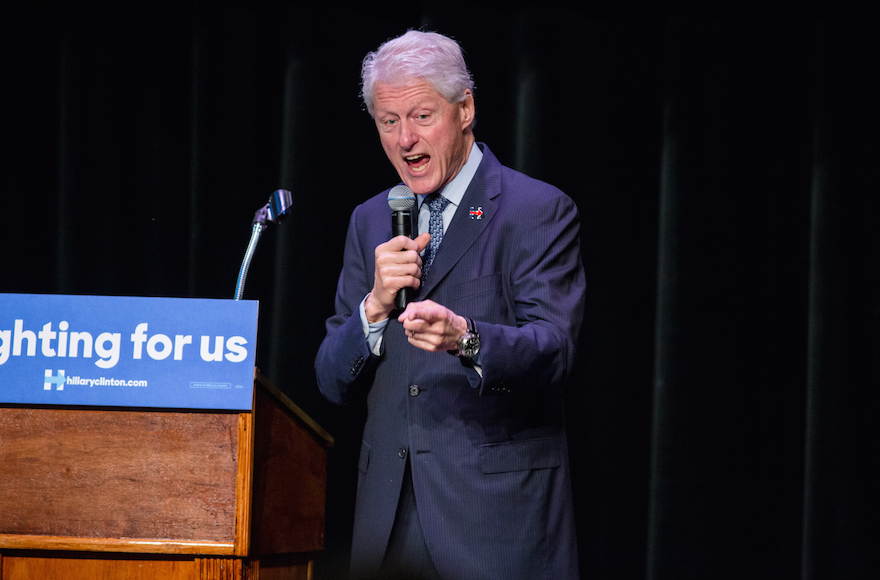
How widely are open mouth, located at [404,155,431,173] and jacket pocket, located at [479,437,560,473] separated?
644 millimetres

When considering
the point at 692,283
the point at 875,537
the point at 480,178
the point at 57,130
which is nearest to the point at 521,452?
the point at 480,178

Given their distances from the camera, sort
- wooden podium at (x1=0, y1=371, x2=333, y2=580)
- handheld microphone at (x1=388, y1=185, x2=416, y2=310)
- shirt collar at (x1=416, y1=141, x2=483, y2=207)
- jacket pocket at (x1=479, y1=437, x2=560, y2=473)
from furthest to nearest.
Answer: shirt collar at (x1=416, y1=141, x2=483, y2=207)
jacket pocket at (x1=479, y1=437, x2=560, y2=473)
handheld microphone at (x1=388, y1=185, x2=416, y2=310)
wooden podium at (x1=0, y1=371, x2=333, y2=580)

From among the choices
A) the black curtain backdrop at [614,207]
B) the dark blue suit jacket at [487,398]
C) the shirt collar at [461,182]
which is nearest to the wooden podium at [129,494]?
the dark blue suit jacket at [487,398]

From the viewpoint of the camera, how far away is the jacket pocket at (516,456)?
1547 mm

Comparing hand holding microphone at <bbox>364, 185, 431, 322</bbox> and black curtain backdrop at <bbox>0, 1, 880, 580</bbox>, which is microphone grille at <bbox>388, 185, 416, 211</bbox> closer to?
hand holding microphone at <bbox>364, 185, 431, 322</bbox>

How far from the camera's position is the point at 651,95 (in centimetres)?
273

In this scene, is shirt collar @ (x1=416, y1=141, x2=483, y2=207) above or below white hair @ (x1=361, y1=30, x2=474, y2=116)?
below

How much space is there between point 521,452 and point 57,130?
7.90 feet

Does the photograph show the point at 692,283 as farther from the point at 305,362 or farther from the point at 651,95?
the point at 305,362

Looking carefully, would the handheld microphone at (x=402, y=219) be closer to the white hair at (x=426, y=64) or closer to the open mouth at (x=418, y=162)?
Answer: the open mouth at (x=418, y=162)

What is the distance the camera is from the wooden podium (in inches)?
52.1

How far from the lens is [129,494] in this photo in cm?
134

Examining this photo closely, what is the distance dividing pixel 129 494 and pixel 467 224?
0.84 metres

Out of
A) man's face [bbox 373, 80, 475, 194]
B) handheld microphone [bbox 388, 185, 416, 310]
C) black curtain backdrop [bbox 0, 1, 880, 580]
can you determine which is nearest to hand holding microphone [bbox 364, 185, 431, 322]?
handheld microphone [bbox 388, 185, 416, 310]
